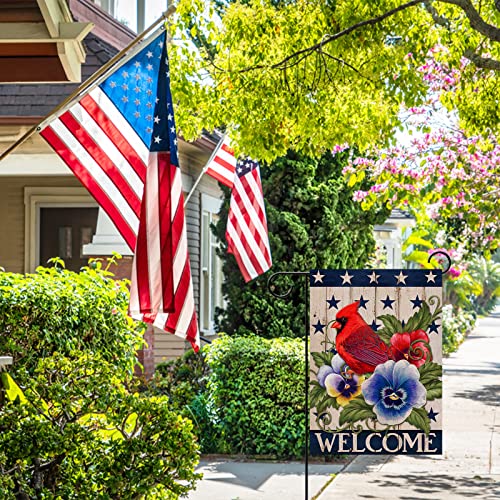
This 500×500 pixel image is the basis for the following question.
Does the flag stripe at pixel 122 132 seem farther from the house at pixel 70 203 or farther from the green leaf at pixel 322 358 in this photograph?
the house at pixel 70 203

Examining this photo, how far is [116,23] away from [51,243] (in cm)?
380

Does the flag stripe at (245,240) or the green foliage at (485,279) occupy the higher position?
the flag stripe at (245,240)

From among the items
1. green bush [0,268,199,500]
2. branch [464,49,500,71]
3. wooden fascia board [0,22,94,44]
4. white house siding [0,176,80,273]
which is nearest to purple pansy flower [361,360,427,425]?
green bush [0,268,199,500]

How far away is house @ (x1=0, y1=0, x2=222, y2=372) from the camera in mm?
14703

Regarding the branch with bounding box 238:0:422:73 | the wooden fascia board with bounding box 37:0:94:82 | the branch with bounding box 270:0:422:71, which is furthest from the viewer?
the branch with bounding box 270:0:422:71

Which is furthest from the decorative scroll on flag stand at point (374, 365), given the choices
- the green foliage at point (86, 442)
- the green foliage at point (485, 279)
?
the green foliage at point (485, 279)

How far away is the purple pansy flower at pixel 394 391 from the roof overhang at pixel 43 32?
322 centimetres

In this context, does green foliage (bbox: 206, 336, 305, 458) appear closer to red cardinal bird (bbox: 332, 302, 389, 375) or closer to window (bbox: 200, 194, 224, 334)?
red cardinal bird (bbox: 332, 302, 389, 375)

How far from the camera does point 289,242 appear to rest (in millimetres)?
15625

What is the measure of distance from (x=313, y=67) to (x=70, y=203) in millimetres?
6598

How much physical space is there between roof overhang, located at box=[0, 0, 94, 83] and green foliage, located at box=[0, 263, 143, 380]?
2057 millimetres

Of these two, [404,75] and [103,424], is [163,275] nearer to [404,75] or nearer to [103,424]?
[103,424]

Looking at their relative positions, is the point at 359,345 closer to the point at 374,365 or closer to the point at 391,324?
the point at 374,365

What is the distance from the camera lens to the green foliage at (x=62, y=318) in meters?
8.09
